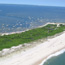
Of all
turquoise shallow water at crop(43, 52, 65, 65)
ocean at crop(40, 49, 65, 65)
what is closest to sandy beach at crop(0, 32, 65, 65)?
ocean at crop(40, 49, 65, 65)

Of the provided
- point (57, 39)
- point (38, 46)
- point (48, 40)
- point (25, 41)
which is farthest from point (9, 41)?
point (57, 39)

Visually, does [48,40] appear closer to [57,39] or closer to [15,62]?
[57,39]

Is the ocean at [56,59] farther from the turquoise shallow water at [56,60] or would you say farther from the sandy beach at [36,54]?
the sandy beach at [36,54]

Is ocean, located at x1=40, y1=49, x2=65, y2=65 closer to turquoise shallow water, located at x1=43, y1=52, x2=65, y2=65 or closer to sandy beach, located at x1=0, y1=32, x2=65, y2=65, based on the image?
turquoise shallow water, located at x1=43, y1=52, x2=65, y2=65

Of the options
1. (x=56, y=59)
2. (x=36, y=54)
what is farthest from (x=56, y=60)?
(x=36, y=54)

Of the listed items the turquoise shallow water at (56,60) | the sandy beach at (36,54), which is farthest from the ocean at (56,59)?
the sandy beach at (36,54)

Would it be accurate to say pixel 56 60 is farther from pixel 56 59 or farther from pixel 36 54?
pixel 36 54

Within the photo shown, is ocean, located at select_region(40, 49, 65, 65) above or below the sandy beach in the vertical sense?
below

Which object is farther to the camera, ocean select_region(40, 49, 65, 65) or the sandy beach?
ocean select_region(40, 49, 65, 65)
